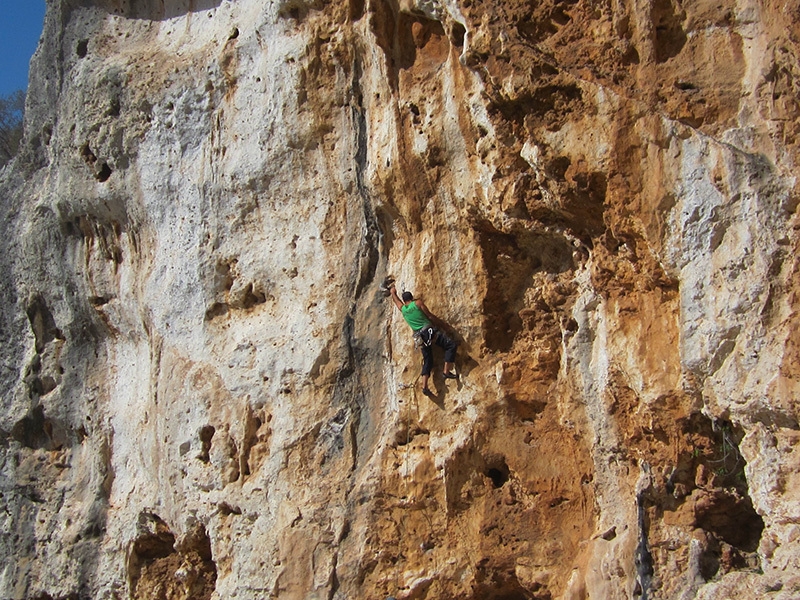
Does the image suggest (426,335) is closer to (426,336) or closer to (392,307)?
(426,336)

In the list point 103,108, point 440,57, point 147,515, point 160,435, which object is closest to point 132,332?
point 160,435

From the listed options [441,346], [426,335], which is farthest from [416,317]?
[441,346]

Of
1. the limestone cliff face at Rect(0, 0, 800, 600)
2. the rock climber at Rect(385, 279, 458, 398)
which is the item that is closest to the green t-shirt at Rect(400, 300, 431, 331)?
the rock climber at Rect(385, 279, 458, 398)

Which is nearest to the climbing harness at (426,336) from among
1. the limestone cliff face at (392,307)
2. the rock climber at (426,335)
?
the rock climber at (426,335)

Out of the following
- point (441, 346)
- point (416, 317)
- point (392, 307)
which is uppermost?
point (392, 307)

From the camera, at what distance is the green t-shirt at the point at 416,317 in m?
5.98

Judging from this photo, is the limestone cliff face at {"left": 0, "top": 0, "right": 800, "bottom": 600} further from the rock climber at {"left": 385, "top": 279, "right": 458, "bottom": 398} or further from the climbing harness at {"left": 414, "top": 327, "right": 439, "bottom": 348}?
the climbing harness at {"left": 414, "top": 327, "right": 439, "bottom": 348}

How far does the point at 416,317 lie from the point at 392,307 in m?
0.39

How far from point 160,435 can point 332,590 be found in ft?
7.51

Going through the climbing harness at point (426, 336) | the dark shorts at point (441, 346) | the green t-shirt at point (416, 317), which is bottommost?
the dark shorts at point (441, 346)

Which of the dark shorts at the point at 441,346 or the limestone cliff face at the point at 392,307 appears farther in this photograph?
the dark shorts at the point at 441,346

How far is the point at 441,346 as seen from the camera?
6090 millimetres

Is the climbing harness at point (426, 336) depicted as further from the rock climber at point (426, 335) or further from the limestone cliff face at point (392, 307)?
the limestone cliff face at point (392, 307)

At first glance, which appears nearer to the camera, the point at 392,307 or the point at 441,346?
the point at 441,346
